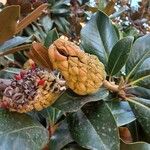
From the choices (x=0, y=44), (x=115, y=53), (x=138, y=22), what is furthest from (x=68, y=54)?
(x=138, y=22)

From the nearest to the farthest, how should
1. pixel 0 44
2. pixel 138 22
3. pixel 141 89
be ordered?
pixel 141 89 < pixel 0 44 < pixel 138 22

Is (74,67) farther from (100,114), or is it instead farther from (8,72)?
(8,72)

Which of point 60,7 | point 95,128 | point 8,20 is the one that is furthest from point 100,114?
point 60,7

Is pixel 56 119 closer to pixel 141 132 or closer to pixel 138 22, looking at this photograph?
pixel 141 132

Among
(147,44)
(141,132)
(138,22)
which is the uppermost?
(147,44)

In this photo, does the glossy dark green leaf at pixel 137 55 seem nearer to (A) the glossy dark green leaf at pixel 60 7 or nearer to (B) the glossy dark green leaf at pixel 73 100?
(B) the glossy dark green leaf at pixel 73 100

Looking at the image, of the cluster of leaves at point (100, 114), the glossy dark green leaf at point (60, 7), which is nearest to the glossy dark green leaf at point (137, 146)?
the cluster of leaves at point (100, 114)

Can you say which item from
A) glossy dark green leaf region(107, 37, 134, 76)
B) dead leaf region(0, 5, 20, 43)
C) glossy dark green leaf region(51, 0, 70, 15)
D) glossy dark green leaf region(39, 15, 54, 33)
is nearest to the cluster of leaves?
glossy dark green leaf region(107, 37, 134, 76)
